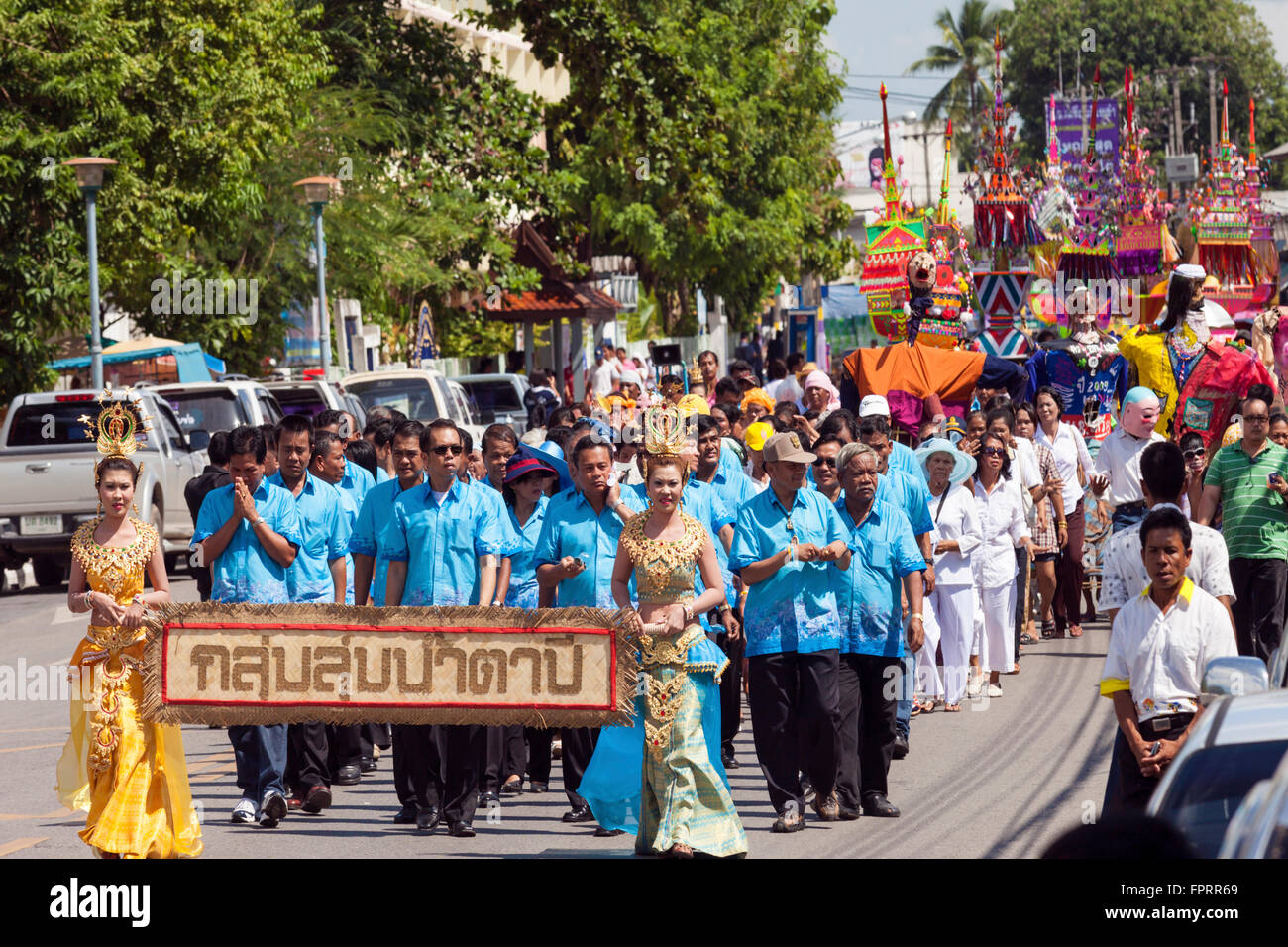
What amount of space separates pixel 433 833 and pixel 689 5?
133 feet

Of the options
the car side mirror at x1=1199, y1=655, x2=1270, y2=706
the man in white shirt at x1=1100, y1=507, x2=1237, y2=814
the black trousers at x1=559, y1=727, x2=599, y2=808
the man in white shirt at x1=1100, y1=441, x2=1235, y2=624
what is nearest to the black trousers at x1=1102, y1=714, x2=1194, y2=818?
the man in white shirt at x1=1100, y1=507, x2=1237, y2=814

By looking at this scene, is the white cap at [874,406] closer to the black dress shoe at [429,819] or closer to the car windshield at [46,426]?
the black dress shoe at [429,819]

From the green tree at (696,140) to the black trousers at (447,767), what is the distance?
20.4 metres

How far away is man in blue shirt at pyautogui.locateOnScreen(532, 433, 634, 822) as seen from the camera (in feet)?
31.6

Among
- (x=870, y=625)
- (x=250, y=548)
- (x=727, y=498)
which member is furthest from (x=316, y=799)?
(x=727, y=498)

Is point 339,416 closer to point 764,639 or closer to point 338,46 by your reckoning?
point 764,639

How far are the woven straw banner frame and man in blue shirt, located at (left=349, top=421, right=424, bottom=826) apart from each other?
631 mm

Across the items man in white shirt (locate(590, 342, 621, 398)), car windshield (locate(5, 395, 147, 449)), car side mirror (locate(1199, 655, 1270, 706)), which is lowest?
car side mirror (locate(1199, 655, 1270, 706))

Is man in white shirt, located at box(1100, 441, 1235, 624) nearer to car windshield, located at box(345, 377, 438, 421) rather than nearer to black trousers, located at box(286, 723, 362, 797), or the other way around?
black trousers, located at box(286, 723, 362, 797)

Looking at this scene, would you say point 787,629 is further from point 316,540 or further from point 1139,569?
point 316,540

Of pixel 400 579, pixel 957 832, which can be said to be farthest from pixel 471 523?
pixel 957 832

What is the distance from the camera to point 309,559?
1007 cm

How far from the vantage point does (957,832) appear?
29.8 ft

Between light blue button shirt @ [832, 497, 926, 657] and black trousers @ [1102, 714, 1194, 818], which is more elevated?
light blue button shirt @ [832, 497, 926, 657]
